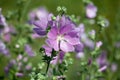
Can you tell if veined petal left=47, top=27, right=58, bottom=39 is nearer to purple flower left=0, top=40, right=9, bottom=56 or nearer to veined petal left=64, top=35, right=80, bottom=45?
veined petal left=64, top=35, right=80, bottom=45

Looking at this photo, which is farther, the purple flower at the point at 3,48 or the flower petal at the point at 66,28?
the purple flower at the point at 3,48

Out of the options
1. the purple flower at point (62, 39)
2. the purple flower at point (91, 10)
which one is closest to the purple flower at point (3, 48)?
the purple flower at point (91, 10)

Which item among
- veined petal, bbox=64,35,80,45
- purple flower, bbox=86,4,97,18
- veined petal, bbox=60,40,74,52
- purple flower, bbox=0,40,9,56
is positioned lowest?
purple flower, bbox=0,40,9,56

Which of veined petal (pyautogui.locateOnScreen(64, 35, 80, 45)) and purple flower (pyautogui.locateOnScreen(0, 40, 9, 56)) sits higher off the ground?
veined petal (pyautogui.locateOnScreen(64, 35, 80, 45))

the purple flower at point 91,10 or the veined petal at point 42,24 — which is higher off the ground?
the veined petal at point 42,24

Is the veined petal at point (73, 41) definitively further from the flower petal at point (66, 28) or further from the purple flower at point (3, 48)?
the purple flower at point (3, 48)

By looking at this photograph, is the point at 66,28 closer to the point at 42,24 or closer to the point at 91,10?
the point at 42,24

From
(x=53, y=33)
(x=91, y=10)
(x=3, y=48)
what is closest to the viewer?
(x=53, y=33)

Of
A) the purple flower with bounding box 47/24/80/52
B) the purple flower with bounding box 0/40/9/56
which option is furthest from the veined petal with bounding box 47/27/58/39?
the purple flower with bounding box 0/40/9/56

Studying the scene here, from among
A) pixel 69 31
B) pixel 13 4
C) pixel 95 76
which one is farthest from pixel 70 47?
pixel 13 4

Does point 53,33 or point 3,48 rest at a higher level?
point 53,33

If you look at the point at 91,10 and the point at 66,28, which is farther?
the point at 91,10

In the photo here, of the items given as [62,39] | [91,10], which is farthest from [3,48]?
[62,39]

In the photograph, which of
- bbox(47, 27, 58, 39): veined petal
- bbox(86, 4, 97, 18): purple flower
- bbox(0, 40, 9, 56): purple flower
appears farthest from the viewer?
bbox(86, 4, 97, 18): purple flower
